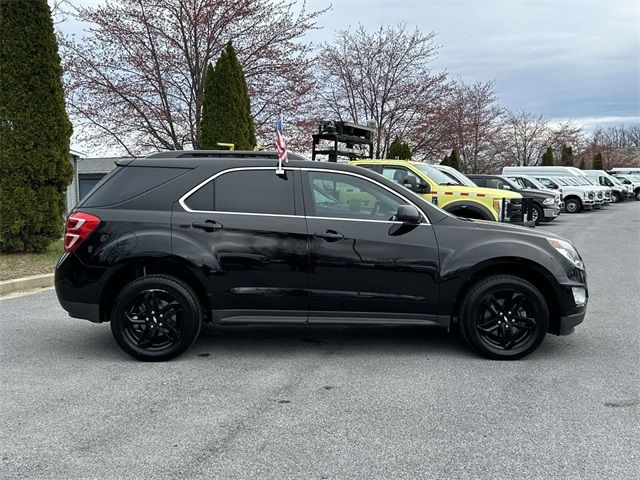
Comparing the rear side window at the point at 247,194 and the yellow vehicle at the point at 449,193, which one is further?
the yellow vehicle at the point at 449,193

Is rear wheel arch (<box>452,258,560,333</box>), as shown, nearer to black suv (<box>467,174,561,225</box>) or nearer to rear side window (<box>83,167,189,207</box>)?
rear side window (<box>83,167,189,207</box>)

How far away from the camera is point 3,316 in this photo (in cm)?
674

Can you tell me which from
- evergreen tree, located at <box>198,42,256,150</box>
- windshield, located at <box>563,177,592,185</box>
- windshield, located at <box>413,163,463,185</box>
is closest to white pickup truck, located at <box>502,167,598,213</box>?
windshield, located at <box>563,177,592,185</box>

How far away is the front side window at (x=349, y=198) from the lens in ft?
16.9

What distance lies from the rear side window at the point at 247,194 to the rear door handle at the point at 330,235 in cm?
30

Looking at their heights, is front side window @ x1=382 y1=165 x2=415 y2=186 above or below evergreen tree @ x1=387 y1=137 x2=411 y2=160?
below

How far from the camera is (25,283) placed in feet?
27.7

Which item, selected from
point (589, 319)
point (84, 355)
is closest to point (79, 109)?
point (84, 355)

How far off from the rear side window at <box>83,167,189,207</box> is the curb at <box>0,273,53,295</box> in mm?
3916

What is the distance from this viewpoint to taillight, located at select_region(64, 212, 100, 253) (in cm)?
502

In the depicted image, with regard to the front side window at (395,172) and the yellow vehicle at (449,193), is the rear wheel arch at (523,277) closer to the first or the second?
the yellow vehicle at (449,193)

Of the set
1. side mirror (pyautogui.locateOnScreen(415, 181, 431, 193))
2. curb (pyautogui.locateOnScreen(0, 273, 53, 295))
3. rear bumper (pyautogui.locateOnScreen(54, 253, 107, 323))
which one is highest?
side mirror (pyautogui.locateOnScreen(415, 181, 431, 193))

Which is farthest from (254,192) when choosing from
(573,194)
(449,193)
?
(573,194)

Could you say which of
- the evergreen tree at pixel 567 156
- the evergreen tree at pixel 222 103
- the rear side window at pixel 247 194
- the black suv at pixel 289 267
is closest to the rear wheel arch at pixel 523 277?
the black suv at pixel 289 267
